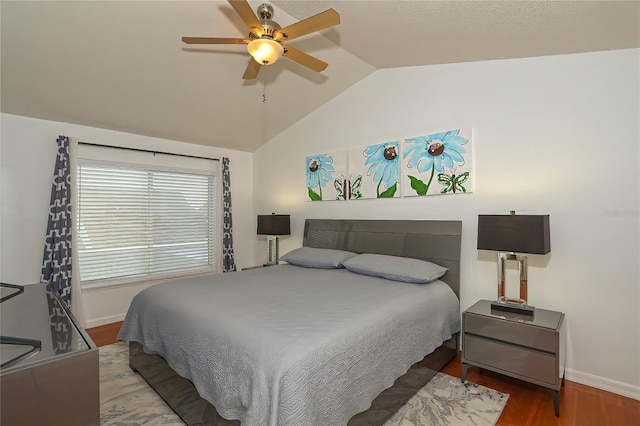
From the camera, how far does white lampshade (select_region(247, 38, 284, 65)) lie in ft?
6.68

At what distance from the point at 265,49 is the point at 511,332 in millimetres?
2616

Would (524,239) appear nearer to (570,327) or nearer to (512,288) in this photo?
(512,288)

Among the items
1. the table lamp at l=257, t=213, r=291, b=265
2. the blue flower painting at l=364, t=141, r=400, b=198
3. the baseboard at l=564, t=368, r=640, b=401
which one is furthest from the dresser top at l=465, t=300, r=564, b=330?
the table lamp at l=257, t=213, r=291, b=265

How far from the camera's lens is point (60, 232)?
3.42m

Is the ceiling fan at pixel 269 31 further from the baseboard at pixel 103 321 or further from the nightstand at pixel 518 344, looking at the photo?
the baseboard at pixel 103 321

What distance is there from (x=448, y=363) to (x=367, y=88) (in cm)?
310

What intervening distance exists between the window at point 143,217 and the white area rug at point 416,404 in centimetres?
177

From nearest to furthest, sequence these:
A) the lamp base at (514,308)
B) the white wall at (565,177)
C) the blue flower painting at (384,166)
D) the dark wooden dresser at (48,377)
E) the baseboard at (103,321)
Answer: the dark wooden dresser at (48,377)
the white wall at (565,177)
the lamp base at (514,308)
the blue flower painting at (384,166)
the baseboard at (103,321)

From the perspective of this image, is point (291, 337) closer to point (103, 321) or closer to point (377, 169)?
point (377, 169)

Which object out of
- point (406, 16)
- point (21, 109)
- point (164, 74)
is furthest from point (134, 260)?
point (406, 16)

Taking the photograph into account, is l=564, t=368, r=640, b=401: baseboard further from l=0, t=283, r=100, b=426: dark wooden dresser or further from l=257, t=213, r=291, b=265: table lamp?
l=257, t=213, r=291, b=265: table lamp

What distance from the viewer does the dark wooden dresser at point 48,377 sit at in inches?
33.9

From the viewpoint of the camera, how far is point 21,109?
3184 mm

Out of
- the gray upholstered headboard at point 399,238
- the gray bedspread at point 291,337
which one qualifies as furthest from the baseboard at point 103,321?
the gray upholstered headboard at point 399,238
